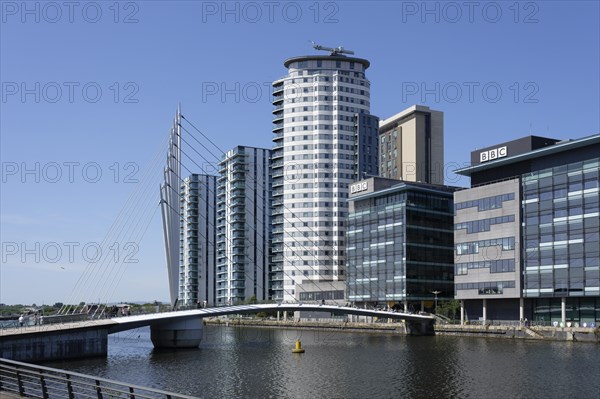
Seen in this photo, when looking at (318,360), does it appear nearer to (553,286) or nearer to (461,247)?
(553,286)

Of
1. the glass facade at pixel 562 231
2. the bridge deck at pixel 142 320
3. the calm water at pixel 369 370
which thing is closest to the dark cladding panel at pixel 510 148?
the glass facade at pixel 562 231

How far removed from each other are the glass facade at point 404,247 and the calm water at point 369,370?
179ft

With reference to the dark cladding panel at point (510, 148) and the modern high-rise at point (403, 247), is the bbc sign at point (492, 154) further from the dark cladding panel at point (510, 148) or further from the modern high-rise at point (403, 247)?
the modern high-rise at point (403, 247)

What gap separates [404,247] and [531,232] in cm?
3506

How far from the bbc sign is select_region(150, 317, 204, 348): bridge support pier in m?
64.6

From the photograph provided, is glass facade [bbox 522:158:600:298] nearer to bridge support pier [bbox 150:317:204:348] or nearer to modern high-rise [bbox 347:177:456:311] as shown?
modern high-rise [bbox 347:177:456:311]

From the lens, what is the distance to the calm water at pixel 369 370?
5566 cm

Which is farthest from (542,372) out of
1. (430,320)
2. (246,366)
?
(430,320)

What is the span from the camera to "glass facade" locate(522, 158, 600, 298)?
11206 centimetres

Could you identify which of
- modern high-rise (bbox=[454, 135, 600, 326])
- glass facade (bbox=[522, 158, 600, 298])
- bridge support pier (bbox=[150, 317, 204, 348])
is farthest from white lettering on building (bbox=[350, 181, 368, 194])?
bridge support pier (bbox=[150, 317, 204, 348])

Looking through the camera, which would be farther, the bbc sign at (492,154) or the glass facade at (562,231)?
the bbc sign at (492,154)

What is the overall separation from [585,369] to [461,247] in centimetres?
7280

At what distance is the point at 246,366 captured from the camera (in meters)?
74.4

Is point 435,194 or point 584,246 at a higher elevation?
point 435,194
